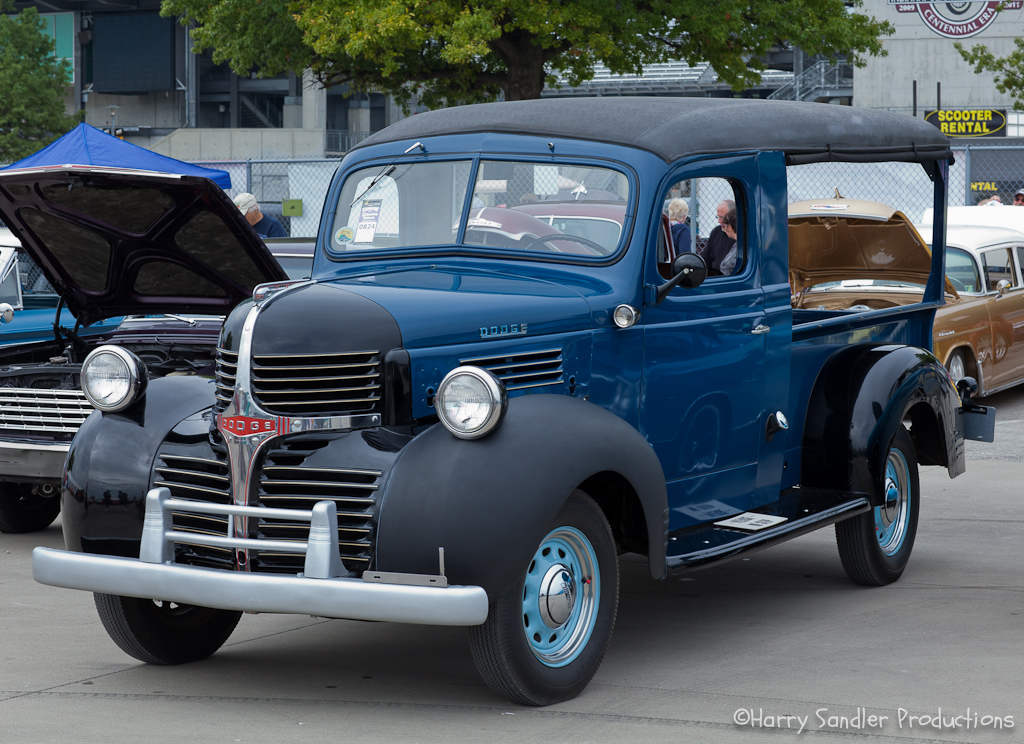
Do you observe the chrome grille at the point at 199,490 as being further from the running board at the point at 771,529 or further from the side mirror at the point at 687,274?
the side mirror at the point at 687,274

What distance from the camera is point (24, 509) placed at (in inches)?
313

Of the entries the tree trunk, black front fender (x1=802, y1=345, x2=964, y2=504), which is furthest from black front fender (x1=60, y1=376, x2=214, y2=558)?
the tree trunk

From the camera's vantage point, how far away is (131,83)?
5575cm

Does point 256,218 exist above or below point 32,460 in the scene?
above

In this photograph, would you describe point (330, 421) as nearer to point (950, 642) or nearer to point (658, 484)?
point (658, 484)

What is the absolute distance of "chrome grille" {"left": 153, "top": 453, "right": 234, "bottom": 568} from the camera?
14.8ft

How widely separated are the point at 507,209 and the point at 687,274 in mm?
798

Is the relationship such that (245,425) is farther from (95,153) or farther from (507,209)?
(95,153)

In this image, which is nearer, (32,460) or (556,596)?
(556,596)

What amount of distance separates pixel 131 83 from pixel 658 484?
55.0 m

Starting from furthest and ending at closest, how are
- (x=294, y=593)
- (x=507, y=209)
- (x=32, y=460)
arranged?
1. (x=32, y=460)
2. (x=507, y=209)
3. (x=294, y=593)

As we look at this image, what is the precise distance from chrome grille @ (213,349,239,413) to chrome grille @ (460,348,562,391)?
2.58 feet

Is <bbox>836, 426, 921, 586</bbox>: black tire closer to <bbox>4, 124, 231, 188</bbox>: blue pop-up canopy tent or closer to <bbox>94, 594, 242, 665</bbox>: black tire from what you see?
<bbox>94, 594, 242, 665</bbox>: black tire

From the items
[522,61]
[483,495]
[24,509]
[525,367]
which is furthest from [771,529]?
[522,61]
